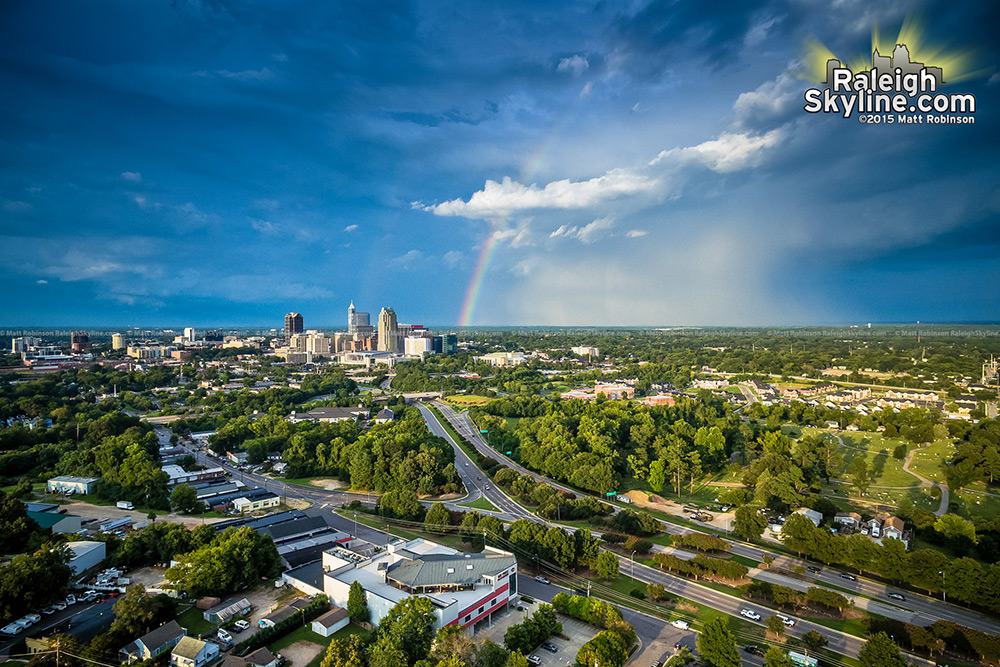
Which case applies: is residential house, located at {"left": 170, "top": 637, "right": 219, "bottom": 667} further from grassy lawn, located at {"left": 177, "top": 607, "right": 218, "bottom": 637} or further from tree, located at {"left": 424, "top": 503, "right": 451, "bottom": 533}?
tree, located at {"left": 424, "top": 503, "right": 451, "bottom": 533}

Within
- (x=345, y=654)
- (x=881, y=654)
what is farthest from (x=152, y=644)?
(x=881, y=654)

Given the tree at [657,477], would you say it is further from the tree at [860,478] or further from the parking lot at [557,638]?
the parking lot at [557,638]

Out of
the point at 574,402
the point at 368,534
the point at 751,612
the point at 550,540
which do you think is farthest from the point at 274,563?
the point at 574,402

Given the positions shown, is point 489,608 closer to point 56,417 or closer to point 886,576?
point 886,576

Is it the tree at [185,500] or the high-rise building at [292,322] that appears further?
the high-rise building at [292,322]

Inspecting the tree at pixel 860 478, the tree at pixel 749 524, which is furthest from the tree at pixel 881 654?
the tree at pixel 860 478

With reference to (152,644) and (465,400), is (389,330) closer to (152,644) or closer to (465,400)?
(465,400)
